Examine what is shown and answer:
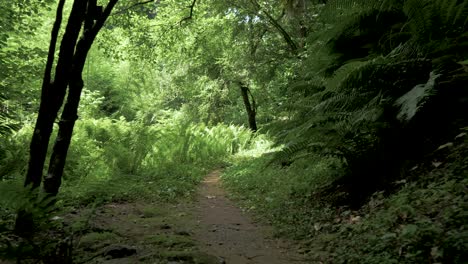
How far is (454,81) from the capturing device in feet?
12.3

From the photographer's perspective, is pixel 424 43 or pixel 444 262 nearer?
pixel 444 262

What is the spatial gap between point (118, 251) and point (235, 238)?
148cm

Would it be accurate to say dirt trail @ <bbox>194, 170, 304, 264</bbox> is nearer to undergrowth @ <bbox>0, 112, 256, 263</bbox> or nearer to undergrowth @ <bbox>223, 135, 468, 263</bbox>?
undergrowth @ <bbox>223, 135, 468, 263</bbox>

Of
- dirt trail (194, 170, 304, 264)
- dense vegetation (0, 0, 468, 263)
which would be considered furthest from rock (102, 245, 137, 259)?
dirt trail (194, 170, 304, 264)

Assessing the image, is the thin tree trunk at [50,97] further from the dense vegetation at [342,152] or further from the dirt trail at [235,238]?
the dirt trail at [235,238]

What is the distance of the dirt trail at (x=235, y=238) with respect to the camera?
3.64m

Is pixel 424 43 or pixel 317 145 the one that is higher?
pixel 424 43

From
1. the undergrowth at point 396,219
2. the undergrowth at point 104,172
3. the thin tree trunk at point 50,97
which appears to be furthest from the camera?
the thin tree trunk at point 50,97

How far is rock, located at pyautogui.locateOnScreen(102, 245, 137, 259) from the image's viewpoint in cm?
324

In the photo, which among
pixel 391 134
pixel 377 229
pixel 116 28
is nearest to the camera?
pixel 377 229

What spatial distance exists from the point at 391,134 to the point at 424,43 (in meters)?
0.99

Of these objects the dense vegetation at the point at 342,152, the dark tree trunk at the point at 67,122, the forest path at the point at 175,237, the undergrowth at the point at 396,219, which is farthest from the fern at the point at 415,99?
the dark tree trunk at the point at 67,122

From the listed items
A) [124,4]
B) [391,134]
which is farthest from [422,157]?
[124,4]

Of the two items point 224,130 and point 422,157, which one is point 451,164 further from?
point 224,130
